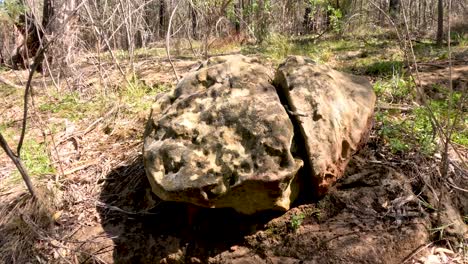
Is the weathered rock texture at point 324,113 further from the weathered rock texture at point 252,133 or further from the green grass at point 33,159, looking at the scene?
the green grass at point 33,159

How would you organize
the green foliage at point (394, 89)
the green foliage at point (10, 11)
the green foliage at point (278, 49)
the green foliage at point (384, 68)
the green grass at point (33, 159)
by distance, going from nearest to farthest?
the green grass at point (33, 159)
the green foliage at point (394, 89)
the green foliage at point (384, 68)
the green foliage at point (278, 49)
the green foliage at point (10, 11)

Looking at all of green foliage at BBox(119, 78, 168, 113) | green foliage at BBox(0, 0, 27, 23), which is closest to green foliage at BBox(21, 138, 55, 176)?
green foliage at BBox(119, 78, 168, 113)

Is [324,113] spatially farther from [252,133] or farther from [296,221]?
[296,221]

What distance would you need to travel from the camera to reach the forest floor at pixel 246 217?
230cm

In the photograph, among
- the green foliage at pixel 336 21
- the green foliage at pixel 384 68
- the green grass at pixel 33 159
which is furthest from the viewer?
the green foliage at pixel 336 21

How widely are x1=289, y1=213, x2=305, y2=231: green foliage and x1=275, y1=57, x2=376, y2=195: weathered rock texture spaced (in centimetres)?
19

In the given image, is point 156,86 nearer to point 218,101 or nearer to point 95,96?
point 95,96

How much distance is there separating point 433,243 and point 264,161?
104cm

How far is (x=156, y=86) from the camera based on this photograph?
4402 mm

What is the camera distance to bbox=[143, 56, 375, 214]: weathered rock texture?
2236 mm

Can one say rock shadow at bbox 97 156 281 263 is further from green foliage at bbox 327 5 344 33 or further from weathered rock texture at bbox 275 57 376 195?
green foliage at bbox 327 5 344 33

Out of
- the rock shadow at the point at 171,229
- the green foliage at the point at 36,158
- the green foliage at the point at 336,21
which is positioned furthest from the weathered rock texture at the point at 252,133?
the green foliage at the point at 336,21

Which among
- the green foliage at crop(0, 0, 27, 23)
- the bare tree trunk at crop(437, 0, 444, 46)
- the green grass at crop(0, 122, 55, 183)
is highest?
the green foliage at crop(0, 0, 27, 23)

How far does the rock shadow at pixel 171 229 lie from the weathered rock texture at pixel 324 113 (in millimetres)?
421
